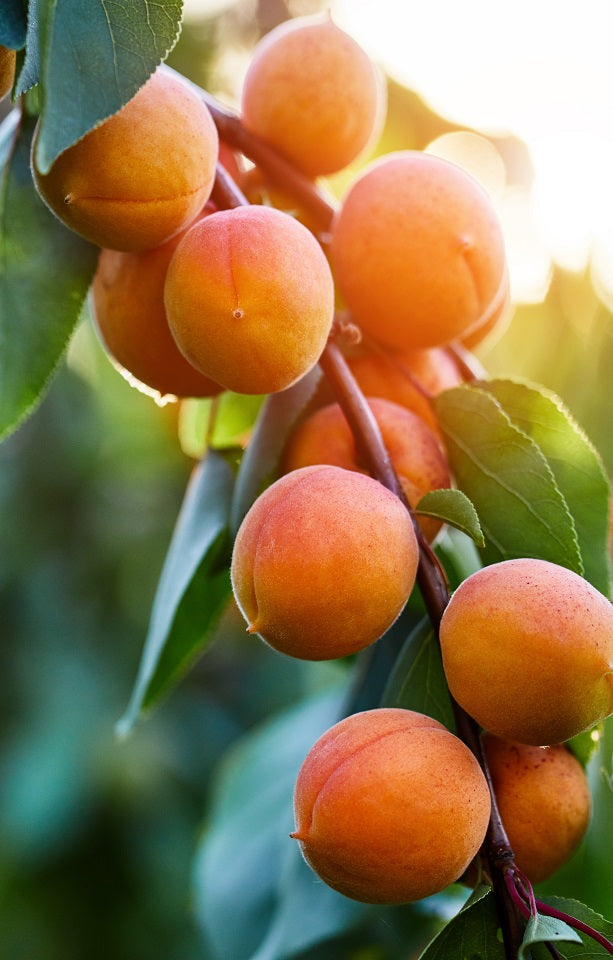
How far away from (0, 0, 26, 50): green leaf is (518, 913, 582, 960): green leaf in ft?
2.19

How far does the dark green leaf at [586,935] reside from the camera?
68cm

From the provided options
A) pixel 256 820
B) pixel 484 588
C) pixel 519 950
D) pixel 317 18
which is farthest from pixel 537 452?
pixel 256 820

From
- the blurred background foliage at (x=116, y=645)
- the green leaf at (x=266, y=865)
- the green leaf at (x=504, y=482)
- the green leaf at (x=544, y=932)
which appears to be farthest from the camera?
the blurred background foliage at (x=116, y=645)

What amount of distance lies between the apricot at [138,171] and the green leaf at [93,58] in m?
0.03

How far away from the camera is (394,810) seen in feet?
2.09

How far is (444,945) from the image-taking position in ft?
2.25

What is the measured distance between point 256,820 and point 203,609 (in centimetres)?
53

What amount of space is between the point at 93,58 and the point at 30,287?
0.27 metres

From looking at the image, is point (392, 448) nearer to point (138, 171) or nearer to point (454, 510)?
point (454, 510)

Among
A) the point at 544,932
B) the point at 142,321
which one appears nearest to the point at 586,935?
the point at 544,932

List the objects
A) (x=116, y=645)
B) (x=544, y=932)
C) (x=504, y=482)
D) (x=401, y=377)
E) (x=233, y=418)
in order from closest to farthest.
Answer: (x=544, y=932) < (x=504, y=482) < (x=401, y=377) < (x=233, y=418) < (x=116, y=645)

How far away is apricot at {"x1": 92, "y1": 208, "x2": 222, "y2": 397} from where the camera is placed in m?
0.83

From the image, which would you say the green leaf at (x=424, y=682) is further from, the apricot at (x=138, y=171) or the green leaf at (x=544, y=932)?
the apricot at (x=138, y=171)

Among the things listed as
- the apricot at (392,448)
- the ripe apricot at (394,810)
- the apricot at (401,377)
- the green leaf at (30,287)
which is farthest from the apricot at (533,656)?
the green leaf at (30,287)
